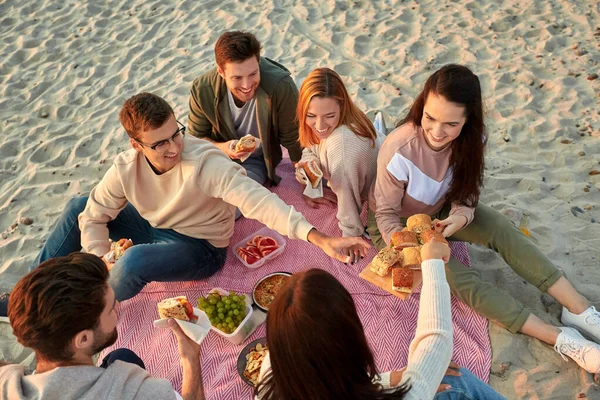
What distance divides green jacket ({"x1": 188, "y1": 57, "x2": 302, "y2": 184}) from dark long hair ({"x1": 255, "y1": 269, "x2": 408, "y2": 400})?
8.45 feet

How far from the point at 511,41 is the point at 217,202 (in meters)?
4.57

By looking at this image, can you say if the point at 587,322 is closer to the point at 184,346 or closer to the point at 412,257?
the point at 412,257

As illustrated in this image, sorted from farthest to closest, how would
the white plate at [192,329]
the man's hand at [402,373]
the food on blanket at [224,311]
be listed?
the food on blanket at [224,311]
the white plate at [192,329]
the man's hand at [402,373]

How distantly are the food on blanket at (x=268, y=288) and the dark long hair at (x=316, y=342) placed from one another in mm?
1740

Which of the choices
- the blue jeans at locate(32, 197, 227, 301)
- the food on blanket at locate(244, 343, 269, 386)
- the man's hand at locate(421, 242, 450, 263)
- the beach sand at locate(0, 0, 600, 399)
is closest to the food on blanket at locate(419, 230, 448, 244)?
the man's hand at locate(421, 242, 450, 263)

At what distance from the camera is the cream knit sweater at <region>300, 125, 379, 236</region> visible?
3551 mm

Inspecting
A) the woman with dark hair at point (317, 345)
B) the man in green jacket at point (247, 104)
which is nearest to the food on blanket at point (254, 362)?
the woman with dark hair at point (317, 345)

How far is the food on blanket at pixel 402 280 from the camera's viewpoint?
300cm

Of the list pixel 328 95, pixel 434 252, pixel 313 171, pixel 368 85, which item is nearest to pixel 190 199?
pixel 313 171

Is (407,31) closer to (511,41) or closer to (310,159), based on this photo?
(511,41)

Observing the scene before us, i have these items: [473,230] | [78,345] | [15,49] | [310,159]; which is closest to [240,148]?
[310,159]

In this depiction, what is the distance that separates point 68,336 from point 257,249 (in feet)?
6.61

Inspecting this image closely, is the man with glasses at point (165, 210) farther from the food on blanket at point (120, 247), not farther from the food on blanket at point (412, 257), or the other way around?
the food on blanket at point (412, 257)

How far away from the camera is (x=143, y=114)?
296cm
